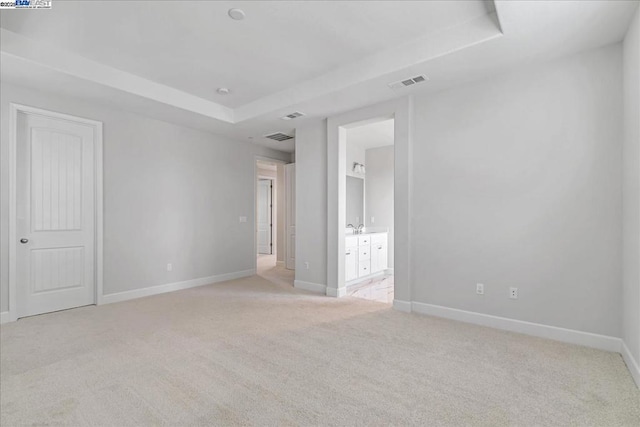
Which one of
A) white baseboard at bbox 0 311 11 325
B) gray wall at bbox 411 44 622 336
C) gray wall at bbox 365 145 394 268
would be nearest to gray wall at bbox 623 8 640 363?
gray wall at bbox 411 44 622 336

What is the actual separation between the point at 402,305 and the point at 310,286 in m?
1.64

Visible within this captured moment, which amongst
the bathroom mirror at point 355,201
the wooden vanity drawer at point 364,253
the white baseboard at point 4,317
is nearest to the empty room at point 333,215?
the white baseboard at point 4,317

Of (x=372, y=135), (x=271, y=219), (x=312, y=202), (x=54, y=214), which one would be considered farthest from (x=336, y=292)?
(x=271, y=219)

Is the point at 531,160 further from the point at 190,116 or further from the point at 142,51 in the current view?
the point at 190,116

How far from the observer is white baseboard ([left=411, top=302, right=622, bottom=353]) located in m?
2.88

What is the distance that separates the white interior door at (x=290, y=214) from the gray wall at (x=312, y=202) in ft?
5.93

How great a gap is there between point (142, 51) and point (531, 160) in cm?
408

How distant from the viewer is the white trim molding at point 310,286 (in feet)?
16.5

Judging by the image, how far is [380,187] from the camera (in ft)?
23.4

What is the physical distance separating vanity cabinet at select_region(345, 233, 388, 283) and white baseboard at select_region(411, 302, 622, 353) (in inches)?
62.2

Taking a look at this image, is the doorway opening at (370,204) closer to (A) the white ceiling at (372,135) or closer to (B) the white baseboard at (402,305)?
(A) the white ceiling at (372,135)

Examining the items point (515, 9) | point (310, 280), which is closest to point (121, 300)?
point (310, 280)

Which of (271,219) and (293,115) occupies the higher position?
(293,115)

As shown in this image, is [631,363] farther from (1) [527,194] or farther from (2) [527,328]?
(1) [527,194]
